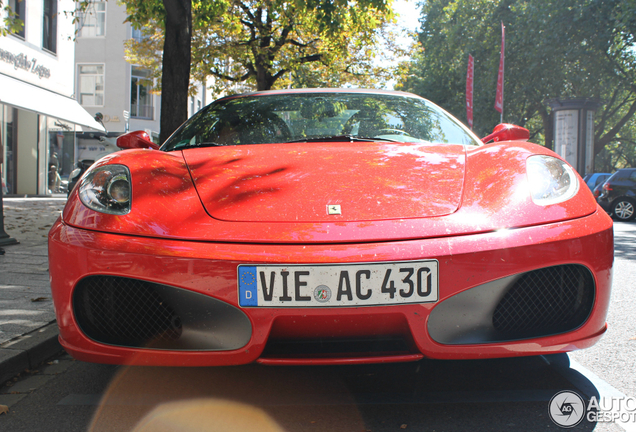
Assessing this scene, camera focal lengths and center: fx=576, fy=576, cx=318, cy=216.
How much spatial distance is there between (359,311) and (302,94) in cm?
203

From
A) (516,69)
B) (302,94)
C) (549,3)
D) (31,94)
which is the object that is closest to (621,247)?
(302,94)

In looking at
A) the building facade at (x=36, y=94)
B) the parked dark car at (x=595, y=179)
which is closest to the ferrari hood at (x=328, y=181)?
the building facade at (x=36, y=94)

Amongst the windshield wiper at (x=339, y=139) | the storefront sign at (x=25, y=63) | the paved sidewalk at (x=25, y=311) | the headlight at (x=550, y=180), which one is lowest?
the paved sidewalk at (x=25, y=311)

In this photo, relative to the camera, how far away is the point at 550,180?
2.19m

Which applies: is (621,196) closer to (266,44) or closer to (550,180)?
(266,44)

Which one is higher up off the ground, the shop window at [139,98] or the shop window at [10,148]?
the shop window at [139,98]

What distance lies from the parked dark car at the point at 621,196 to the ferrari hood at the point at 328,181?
44.6ft

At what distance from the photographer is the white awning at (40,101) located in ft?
48.7

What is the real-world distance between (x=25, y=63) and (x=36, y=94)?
977 millimetres

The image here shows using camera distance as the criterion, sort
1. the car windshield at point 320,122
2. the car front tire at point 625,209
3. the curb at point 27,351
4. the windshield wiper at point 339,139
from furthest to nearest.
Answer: the car front tire at point 625,209, the car windshield at point 320,122, the windshield wiper at point 339,139, the curb at point 27,351

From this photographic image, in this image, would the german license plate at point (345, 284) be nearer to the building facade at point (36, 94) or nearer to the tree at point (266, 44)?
the tree at point (266, 44)

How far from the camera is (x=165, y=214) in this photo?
1998 mm

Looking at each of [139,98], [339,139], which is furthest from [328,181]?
[139,98]

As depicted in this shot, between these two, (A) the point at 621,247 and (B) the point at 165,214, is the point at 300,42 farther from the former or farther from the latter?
(B) the point at 165,214
